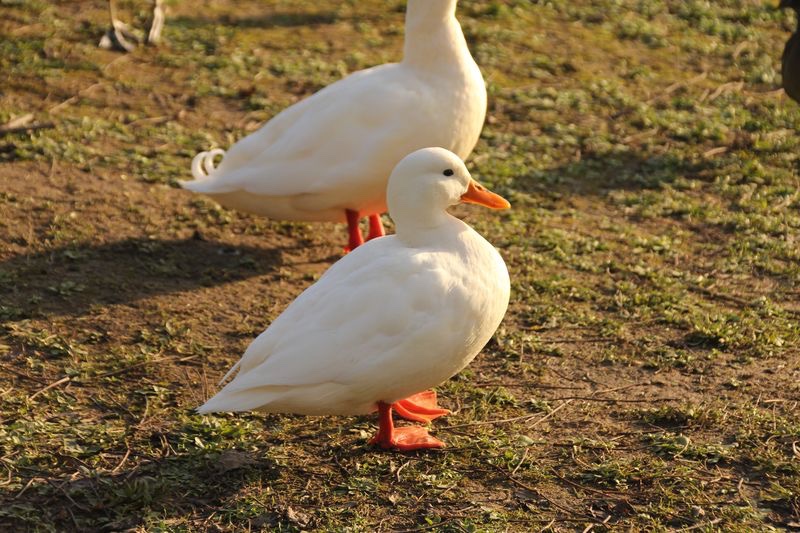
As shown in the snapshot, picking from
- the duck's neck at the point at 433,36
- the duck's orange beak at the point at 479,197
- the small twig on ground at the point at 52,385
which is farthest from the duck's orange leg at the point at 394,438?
the duck's neck at the point at 433,36

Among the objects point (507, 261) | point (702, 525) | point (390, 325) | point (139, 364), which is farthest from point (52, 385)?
point (702, 525)

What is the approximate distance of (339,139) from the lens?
6.23 metres

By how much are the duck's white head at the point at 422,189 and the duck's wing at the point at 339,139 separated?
132 cm

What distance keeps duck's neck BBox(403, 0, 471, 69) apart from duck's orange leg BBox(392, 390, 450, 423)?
6.71 ft

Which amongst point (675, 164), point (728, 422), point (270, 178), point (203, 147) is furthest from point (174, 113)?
point (728, 422)

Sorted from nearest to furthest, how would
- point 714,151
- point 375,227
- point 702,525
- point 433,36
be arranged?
point 702,525 < point 433,36 < point 375,227 < point 714,151

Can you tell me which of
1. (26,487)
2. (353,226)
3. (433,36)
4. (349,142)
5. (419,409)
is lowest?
(26,487)

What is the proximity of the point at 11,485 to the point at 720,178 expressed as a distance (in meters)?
5.18

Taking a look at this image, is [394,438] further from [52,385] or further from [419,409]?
[52,385]

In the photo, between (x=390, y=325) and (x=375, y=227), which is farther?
(x=375, y=227)

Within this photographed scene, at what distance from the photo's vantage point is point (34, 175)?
718 cm

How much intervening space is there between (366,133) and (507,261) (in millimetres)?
1148

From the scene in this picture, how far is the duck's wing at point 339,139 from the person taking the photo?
6125mm

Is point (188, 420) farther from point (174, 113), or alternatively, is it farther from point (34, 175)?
point (174, 113)
